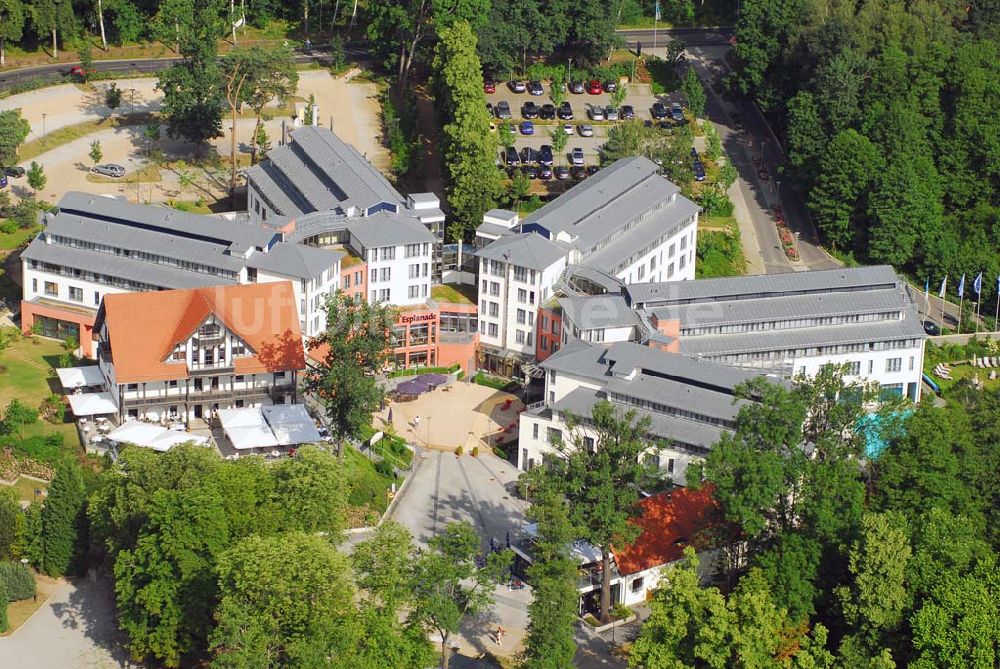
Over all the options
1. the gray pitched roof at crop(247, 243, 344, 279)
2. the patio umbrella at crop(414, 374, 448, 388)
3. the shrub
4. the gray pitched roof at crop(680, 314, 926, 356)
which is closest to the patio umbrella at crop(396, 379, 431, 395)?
the patio umbrella at crop(414, 374, 448, 388)

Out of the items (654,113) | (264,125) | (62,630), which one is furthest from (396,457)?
(654,113)

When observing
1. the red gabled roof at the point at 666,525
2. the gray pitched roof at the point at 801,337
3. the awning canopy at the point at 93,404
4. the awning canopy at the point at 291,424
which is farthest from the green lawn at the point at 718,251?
the awning canopy at the point at 93,404

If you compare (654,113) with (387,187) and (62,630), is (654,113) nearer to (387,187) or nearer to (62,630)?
(387,187)

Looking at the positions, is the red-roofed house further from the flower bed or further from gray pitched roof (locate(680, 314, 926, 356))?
gray pitched roof (locate(680, 314, 926, 356))

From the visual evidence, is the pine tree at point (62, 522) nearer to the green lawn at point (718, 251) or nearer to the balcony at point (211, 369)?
the balcony at point (211, 369)

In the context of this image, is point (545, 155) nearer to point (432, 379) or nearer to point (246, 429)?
point (432, 379)

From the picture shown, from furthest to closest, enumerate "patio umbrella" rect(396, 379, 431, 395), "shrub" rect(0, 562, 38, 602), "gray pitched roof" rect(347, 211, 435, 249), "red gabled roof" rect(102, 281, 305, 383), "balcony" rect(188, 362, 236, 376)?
"gray pitched roof" rect(347, 211, 435, 249) < "patio umbrella" rect(396, 379, 431, 395) < "balcony" rect(188, 362, 236, 376) < "red gabled roof" rect(102, 281, 305, 383) < "shrub" rect(0, 562, 38, 602)
